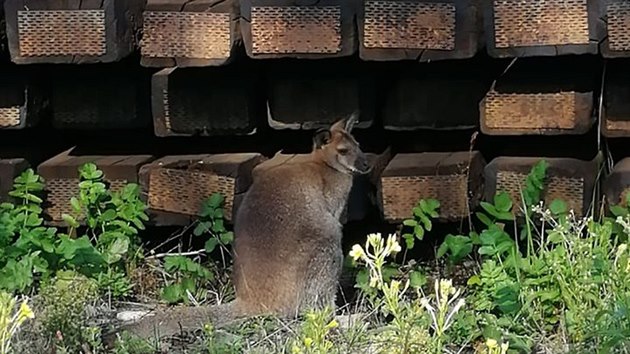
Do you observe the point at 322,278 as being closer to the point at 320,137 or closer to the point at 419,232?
the point at 419,232

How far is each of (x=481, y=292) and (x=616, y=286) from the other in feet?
1.91

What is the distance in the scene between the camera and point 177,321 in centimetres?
415

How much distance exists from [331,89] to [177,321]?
1155 millimetres

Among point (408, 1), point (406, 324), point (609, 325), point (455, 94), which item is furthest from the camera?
point (455, 94)

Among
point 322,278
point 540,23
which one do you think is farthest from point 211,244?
point 540,23

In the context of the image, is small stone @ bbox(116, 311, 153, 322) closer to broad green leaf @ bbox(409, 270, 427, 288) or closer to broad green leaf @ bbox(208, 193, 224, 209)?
broad green leaf @ bbox(208, 193, 224, 209)

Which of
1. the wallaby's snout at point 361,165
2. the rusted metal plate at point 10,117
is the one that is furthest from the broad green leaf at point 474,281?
the rusted metal plate at point 10,117

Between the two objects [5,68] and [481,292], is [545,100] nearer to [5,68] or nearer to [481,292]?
[481,292]

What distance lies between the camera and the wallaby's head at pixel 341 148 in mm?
4600

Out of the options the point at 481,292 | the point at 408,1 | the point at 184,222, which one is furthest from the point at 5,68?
the point at 481,292

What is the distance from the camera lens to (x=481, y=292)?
167 inches

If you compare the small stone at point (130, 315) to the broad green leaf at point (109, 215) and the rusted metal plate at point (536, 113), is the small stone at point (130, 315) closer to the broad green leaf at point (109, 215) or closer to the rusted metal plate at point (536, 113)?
the broad green leaf at point (109, 215)

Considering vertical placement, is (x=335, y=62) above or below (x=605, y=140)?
above

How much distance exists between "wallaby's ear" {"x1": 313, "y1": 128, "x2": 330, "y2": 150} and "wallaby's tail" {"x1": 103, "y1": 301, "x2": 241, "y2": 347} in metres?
0.80
